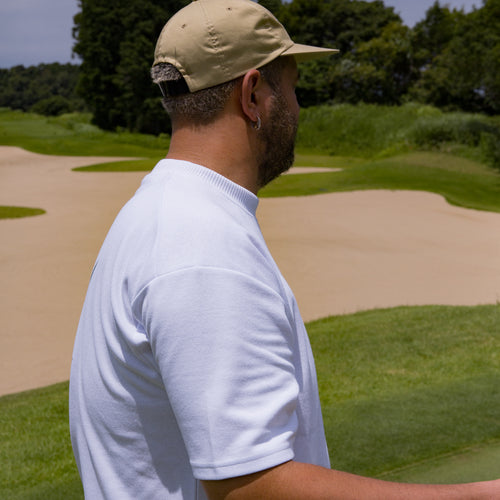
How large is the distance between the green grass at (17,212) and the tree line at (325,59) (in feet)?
63.9

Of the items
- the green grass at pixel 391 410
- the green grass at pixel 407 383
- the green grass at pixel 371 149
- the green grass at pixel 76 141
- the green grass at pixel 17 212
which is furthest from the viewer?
the green grass at pixel 76 141

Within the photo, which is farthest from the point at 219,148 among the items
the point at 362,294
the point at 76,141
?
the point at 76,141

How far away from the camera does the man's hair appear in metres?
1.07

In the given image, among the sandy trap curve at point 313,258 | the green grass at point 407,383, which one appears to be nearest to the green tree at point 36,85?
the sandy trap curve at point 313,258

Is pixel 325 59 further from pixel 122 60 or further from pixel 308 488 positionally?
pixel 308 488

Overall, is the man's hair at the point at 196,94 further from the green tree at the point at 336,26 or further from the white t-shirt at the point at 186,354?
the green tree at the point at 336,26

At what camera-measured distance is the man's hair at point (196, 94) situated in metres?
1.07

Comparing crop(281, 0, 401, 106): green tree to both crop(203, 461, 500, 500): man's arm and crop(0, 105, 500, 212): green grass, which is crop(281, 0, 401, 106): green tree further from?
crop(203, 461, 500, 500): man's arm

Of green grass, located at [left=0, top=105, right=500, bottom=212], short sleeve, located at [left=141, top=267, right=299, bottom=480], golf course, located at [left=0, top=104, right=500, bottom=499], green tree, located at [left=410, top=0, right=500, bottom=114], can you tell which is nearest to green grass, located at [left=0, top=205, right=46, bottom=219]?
golf course, located at [left=0, top=104, right=500, bottom=499]

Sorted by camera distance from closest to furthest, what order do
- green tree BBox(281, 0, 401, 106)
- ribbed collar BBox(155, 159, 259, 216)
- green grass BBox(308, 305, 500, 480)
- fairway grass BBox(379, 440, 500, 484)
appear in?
1. ribbed collar BBox(155, 159, 259, 216)
2. fairway grass BBox(379, 440, 500, 484)
3. green grass BBox(308, 305, 500, 480)
4. green tree BBox(281, 0, 401, 106)

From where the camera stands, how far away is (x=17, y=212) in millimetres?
13961

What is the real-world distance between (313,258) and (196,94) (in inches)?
343

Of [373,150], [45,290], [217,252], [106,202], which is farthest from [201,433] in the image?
[373,150]

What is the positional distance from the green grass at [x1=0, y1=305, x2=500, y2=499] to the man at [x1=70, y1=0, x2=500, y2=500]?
2.00 meters
